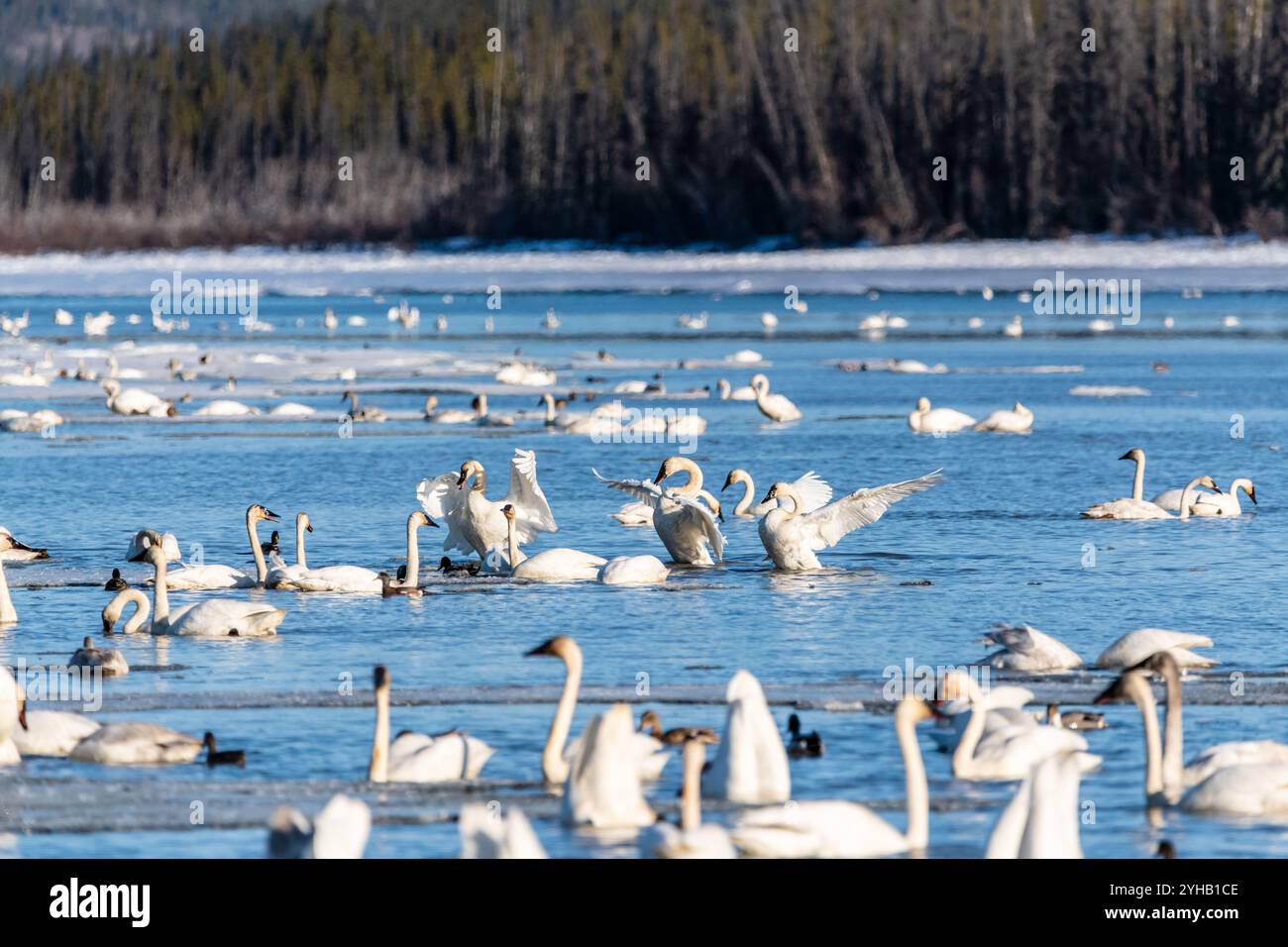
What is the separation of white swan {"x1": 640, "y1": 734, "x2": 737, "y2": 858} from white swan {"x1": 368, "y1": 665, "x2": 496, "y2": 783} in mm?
1560

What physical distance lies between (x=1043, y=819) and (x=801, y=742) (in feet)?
8.71

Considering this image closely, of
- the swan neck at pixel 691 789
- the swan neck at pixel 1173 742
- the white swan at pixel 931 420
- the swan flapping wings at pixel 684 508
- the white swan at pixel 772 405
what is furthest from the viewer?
the white swan at pixel 772 405

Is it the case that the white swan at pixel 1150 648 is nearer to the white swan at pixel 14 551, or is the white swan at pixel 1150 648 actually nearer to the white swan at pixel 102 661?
the white swan at pixel 102 661

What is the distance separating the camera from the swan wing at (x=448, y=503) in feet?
51.8

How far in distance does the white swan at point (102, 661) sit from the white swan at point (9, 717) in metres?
1.56

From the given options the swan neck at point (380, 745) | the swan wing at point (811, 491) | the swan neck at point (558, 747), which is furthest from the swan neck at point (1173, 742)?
the swan wing at point (811, 491)

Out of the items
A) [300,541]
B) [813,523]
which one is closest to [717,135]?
[813,523]

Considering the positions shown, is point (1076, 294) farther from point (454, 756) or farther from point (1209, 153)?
point (454, 756)

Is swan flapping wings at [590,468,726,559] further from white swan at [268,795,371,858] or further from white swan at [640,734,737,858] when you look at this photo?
white swan at [268,795,371,858]

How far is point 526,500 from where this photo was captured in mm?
15750
